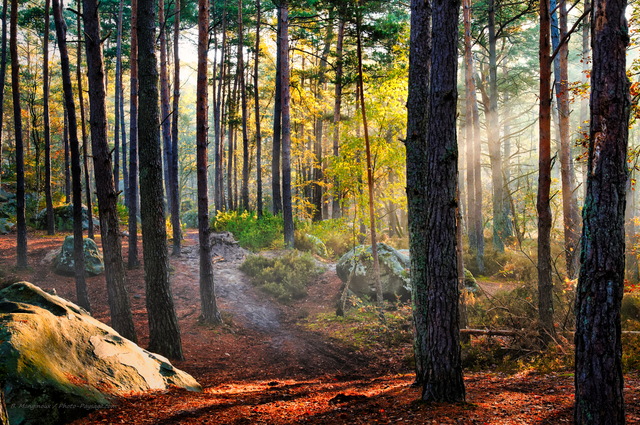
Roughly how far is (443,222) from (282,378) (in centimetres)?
464

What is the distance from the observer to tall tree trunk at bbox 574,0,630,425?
10.8 ft

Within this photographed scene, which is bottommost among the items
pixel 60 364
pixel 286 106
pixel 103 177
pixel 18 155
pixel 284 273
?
pixel 284 273

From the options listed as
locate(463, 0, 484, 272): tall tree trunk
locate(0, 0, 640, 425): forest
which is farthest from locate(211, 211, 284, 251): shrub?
locate(463, 0, 484, 272): tall tree trunk

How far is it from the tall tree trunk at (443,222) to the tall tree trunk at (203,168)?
6.62 meters

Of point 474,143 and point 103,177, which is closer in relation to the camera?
point 103,177

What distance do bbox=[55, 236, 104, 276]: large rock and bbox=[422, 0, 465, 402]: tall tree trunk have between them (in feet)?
40.2

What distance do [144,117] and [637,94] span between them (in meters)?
8.03

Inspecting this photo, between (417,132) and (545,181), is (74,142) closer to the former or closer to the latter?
(417,132)

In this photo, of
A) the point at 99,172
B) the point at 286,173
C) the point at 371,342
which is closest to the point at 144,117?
the point at 99,172

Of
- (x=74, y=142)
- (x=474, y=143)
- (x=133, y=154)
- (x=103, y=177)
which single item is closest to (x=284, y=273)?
(x=133, y=154)

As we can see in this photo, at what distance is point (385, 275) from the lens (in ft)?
43.0

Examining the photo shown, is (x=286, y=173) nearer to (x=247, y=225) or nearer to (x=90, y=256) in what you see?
(x=247, y=225)

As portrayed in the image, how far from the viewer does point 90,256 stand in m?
13.3

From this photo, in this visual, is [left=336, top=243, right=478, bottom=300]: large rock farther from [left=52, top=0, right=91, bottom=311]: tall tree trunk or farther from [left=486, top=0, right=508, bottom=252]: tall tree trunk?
[left=52, top=0, right=91, bottom=311]: tall tree trunk
